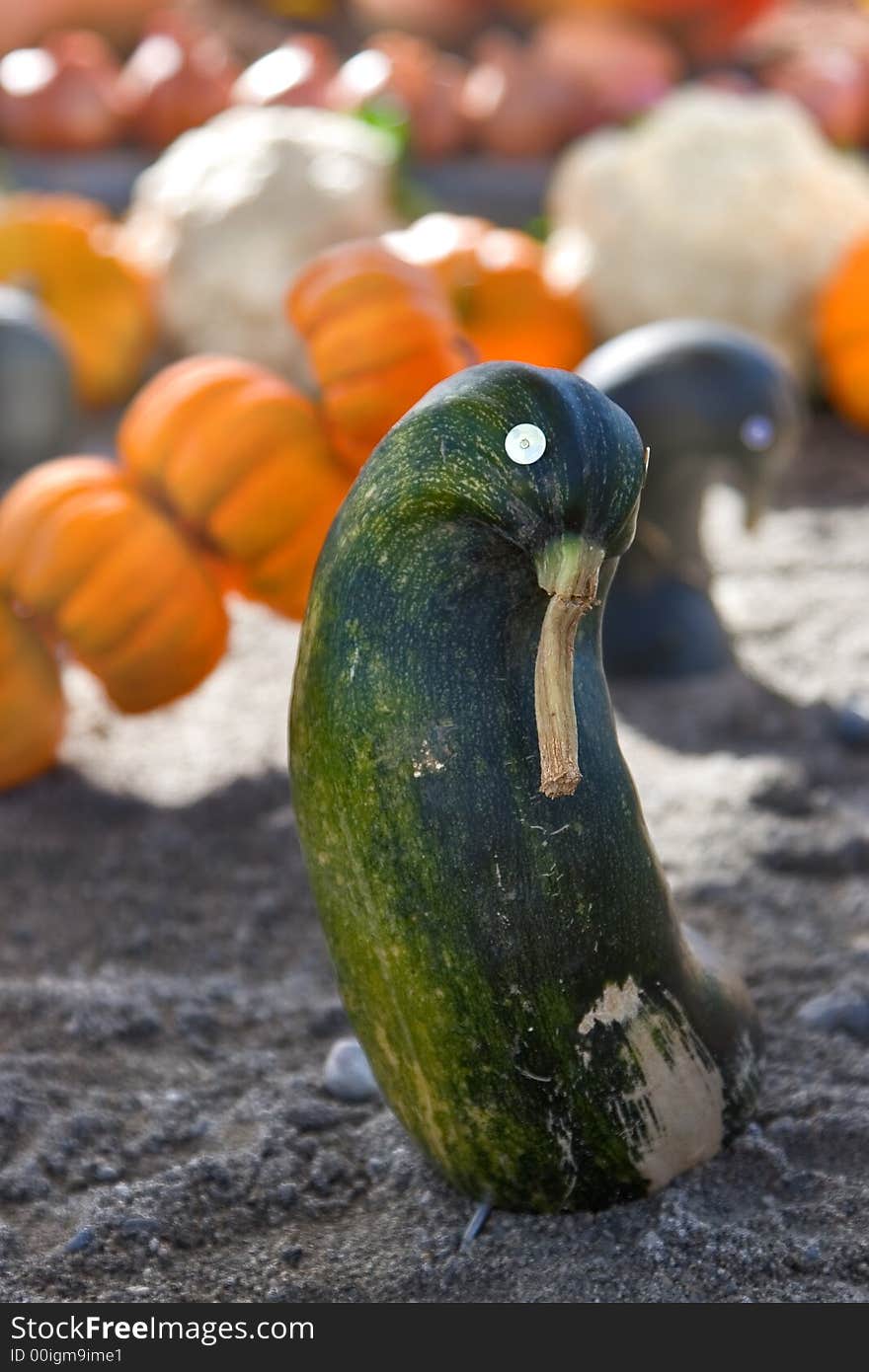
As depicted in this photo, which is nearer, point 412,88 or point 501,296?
point 501,296

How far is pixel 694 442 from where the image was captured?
2.96 meters

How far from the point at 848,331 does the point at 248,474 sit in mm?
2327

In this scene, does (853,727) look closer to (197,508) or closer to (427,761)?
(197,508)

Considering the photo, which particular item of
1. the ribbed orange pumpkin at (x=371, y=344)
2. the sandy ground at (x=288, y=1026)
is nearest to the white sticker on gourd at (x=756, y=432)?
the sandy ground at (x=288, y=1026)

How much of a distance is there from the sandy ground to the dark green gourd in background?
0.35 feet

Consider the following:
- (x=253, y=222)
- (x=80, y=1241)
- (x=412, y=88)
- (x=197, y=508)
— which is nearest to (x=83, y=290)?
(x=253, y=222)

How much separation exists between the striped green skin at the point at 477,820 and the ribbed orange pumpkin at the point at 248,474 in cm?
108

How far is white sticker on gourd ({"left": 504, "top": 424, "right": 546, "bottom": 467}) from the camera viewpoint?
1.36m

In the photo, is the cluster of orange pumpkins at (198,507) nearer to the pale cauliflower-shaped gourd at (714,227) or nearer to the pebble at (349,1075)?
the pebble at (349,1075)

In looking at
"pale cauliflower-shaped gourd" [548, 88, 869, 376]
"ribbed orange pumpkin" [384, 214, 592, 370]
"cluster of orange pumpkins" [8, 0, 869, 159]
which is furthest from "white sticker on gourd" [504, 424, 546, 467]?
"cluster of orange pumpkins" [8, 0, 869, 159]

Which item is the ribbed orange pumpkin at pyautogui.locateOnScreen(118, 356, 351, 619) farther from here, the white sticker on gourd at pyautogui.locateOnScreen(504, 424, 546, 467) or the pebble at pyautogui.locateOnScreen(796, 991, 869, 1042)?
the white sticker on gourd at pyautogui.locateOnScreen(504, 424, 546, 467)

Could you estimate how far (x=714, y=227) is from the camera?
4555mm

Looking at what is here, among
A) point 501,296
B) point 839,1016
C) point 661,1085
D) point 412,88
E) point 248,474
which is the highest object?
point 412,88

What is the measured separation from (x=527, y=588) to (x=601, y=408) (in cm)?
18
